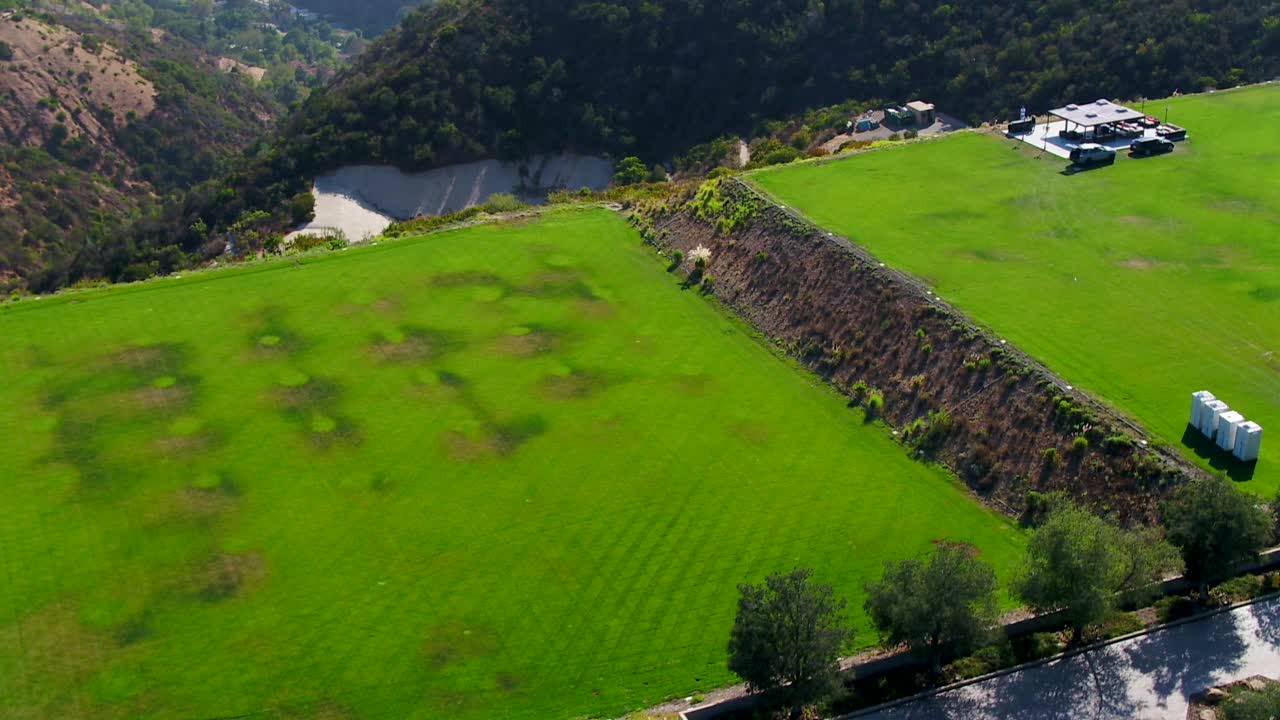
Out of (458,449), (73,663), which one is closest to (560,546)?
(458,449)

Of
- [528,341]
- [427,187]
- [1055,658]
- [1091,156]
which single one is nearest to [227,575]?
[528,341]

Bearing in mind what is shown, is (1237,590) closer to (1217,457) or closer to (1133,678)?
(1217,457)

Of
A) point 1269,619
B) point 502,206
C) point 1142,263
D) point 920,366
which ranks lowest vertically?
point 502,206

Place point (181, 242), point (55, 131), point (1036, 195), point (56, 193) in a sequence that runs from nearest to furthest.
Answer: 1. point (1036, 195)
2. point (181, 242)
3. point (56, 193)
4. point (55, 131)

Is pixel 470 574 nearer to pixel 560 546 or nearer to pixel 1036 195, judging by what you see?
pixel 560 546

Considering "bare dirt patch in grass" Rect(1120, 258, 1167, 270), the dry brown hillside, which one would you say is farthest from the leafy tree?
the dry brown hillside

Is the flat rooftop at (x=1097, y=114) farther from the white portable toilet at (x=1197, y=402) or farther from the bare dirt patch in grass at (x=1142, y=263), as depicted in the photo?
the white portable toilet at (x=1197, y=402)

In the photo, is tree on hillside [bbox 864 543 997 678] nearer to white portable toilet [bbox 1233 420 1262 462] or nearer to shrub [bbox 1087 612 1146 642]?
shrub [bbox 1087 612 1146 642]
